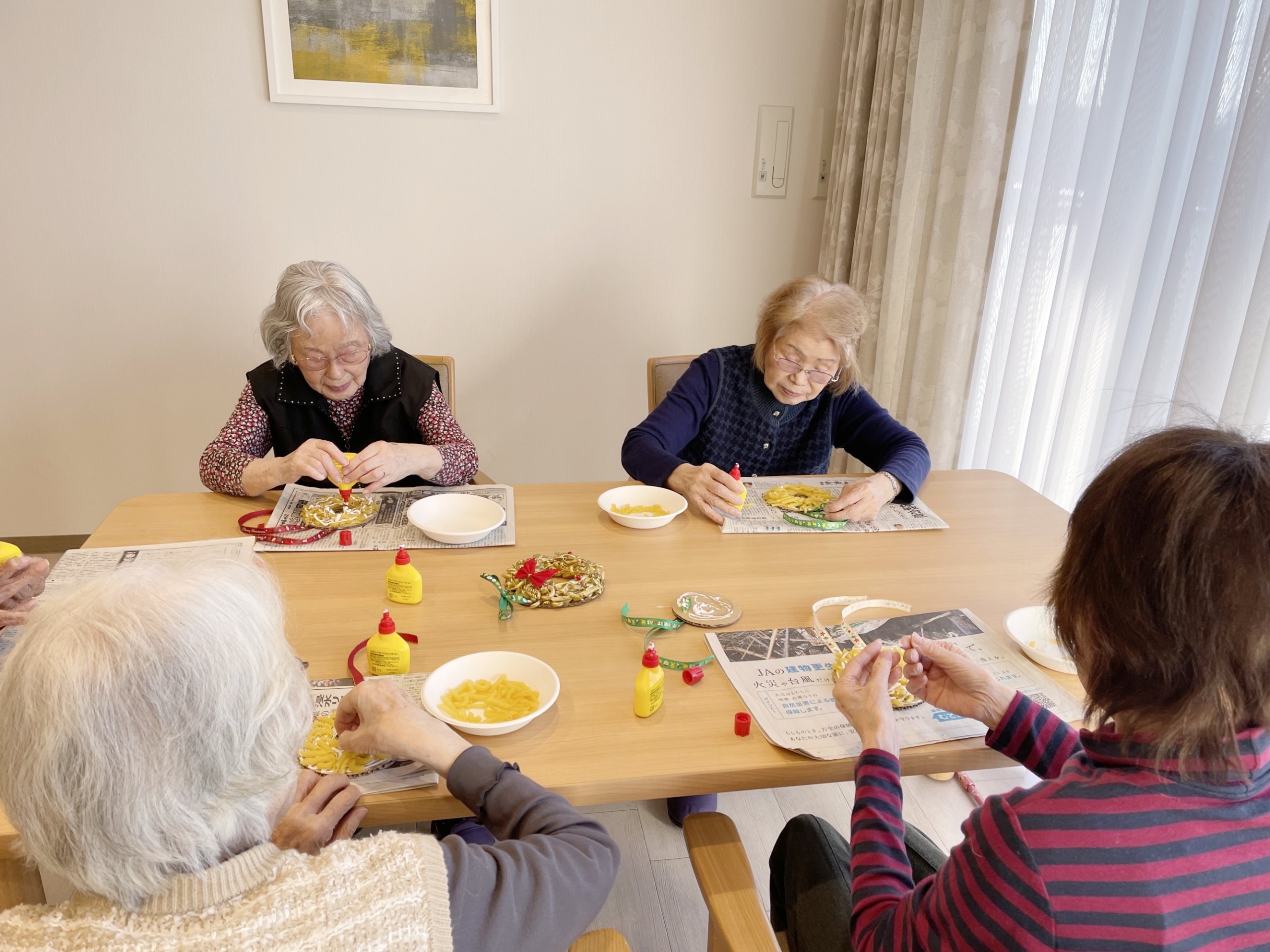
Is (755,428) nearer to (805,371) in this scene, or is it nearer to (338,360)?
(805,371)

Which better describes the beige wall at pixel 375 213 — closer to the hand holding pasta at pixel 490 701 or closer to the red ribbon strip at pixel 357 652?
the red ribbon strip at pixel 357 652

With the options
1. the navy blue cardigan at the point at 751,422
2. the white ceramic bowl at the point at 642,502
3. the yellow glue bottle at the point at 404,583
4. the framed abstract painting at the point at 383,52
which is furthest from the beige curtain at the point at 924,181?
the yellow glue bottle at the point at 404,583

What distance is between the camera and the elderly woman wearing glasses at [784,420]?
1.87 metres

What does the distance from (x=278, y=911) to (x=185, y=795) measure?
0.42 feet

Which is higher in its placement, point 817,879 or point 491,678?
point 491,678

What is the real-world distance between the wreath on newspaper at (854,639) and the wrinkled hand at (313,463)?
3.38 feet

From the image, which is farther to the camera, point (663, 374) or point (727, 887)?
point (663, 374)

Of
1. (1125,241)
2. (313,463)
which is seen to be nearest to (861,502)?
(1125,241)

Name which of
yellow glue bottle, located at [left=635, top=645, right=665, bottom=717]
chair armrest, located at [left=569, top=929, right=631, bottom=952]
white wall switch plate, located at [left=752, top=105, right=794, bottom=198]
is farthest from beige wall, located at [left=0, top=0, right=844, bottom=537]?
chair armrest, located at [left=569, top=929, right=631, bottom=952]

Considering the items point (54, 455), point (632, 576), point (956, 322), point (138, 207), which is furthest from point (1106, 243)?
point (54, 455)

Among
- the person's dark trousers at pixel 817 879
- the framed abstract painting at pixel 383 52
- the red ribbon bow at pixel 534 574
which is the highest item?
the framed abstract painting at pixel 383 52

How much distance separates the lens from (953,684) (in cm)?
117

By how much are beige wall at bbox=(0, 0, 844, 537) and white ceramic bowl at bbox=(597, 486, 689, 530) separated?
5.01ft

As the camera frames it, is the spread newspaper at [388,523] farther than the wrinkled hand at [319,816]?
Yes
